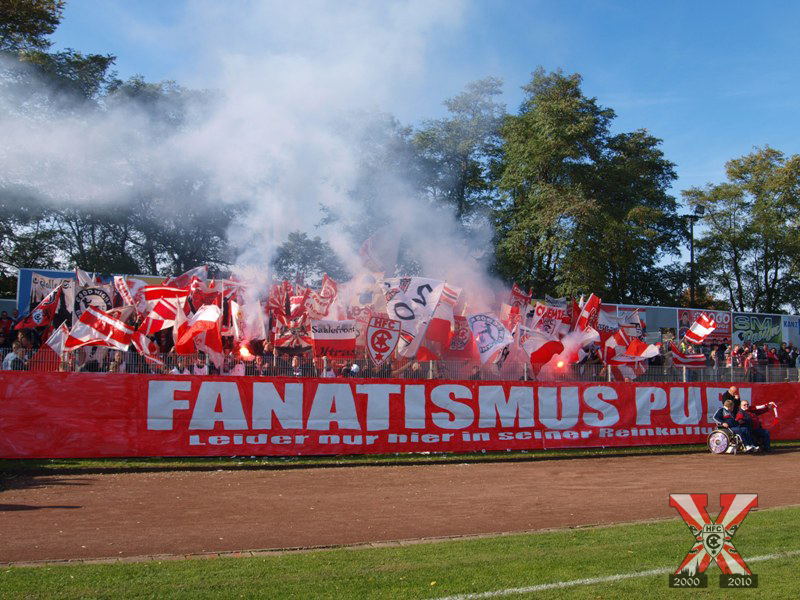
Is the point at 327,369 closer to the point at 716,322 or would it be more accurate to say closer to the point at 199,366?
the point at 199,366

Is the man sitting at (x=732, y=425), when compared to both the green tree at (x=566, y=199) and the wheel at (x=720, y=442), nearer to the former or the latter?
the wheel at (x=720, y=442)

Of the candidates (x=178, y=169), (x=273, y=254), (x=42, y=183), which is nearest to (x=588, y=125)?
(x=273, y=254)

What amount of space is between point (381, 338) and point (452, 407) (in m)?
2.53

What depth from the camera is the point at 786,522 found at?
30.2 feet

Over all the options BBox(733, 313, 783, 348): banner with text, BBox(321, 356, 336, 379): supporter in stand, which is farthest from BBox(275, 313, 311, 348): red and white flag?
BBox(733, 313, 783, 348): banner with text

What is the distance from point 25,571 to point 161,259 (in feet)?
93.6

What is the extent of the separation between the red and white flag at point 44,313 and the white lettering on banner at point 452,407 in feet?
33.6

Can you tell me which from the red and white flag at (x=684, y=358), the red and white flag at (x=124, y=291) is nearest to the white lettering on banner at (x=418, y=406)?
the red and white flag at (x=684, y=358)

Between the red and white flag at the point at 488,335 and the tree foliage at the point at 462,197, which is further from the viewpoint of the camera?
the tree foliage at the point at 462,197

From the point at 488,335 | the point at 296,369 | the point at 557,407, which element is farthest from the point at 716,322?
the point at 296,369

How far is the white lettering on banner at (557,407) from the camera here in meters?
18.0

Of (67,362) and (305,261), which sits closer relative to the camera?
(67,362)

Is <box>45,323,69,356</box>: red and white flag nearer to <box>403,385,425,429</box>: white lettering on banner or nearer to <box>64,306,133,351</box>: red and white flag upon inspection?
<box>64,306,133,351</box>: red and white flag

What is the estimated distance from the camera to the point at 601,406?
61.5 feet
